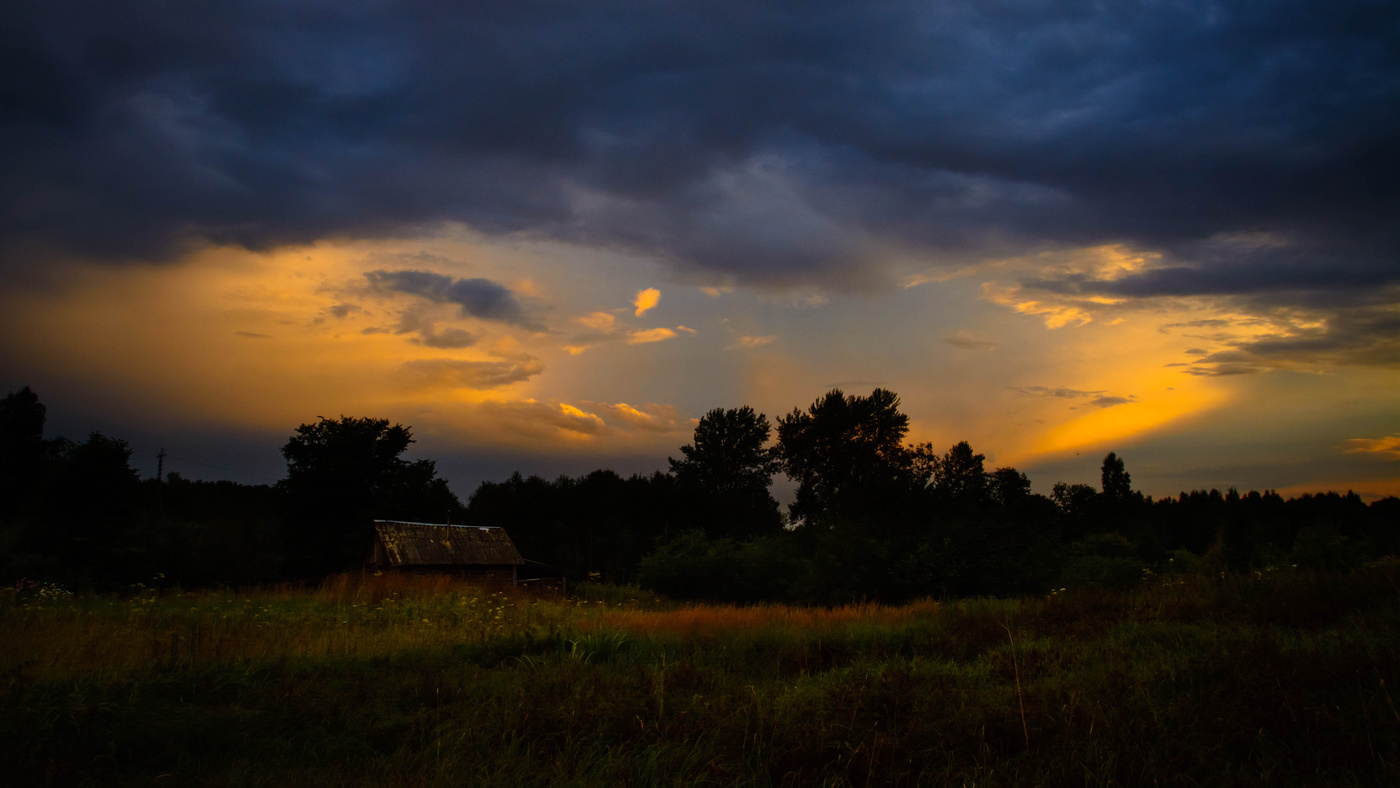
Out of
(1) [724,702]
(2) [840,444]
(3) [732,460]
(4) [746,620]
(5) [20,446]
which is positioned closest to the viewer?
(1) [724,702]

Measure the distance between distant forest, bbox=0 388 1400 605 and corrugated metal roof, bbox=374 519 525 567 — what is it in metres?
7.78

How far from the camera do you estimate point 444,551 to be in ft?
104

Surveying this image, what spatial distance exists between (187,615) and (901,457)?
5146 cm

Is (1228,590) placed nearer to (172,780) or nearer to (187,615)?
(172,780)

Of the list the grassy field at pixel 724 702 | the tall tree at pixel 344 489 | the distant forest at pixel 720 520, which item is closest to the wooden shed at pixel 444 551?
the distant forest at pixel 720 520

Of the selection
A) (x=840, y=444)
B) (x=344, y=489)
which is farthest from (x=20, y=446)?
(x=840, y=444)

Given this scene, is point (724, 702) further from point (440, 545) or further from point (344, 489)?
point (344, 489)

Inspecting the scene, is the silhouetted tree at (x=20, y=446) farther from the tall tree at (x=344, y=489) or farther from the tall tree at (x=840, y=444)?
the tall tree at (x=840, y=444)

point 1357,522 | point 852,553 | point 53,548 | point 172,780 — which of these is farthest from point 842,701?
point 1357,522

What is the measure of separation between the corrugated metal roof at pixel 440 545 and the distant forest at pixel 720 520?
306 inches

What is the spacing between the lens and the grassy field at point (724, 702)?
5.29m

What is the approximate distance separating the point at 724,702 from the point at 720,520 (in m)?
56.3

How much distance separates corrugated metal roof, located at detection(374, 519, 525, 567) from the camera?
2948 cm

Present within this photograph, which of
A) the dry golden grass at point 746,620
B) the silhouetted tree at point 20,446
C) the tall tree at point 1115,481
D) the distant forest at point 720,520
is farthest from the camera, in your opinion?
the tall tree at point 1115,481
